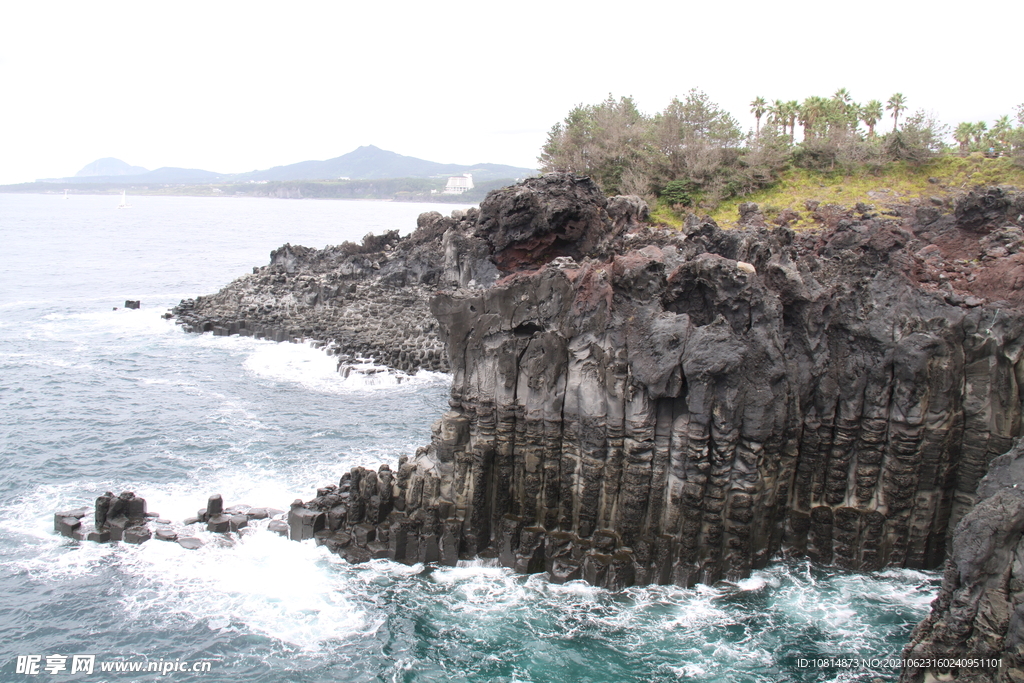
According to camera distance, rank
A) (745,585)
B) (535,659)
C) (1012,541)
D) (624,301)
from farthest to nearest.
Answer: (624,301) < (745,585) < (535,659) < (1012,541)

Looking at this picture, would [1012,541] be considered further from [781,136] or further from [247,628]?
[781,136]

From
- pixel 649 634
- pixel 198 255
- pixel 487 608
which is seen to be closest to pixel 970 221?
pixel 649 634

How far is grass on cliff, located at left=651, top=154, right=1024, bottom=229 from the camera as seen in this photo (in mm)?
48531

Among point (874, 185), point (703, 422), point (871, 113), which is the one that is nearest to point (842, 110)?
point (871, 113)

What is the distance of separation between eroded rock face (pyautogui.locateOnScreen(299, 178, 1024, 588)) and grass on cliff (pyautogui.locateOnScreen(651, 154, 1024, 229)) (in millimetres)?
23293

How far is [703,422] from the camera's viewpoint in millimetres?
22297

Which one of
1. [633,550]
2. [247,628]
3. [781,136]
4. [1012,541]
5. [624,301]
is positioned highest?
[781,136]

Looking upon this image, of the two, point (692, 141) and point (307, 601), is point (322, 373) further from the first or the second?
point (692, 141)

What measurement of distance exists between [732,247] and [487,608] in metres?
16.9

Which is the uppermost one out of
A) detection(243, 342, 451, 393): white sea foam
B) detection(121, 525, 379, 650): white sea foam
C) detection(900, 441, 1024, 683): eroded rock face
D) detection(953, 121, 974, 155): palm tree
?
detection(953, 121, 974, 155): palm tree

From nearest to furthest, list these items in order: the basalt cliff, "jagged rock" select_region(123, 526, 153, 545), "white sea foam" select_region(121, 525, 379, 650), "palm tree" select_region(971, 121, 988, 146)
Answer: "white sea foam" select_region(121, 525, 379, 650) < the basalt cliff < "jagged rock" select_region(123, 526, 153, 545) < "palm tree" select_region(971, 121, 988, 146)

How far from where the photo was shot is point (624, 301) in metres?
24.0

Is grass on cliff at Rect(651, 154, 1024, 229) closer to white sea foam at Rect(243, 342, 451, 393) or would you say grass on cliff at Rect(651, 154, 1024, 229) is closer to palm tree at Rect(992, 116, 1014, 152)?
palm tree at Rect(992, 116, 1014, 152)

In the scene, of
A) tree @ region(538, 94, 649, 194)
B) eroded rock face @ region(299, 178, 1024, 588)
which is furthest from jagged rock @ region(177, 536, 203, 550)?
tree @ region(538, 94, 649, 194)
